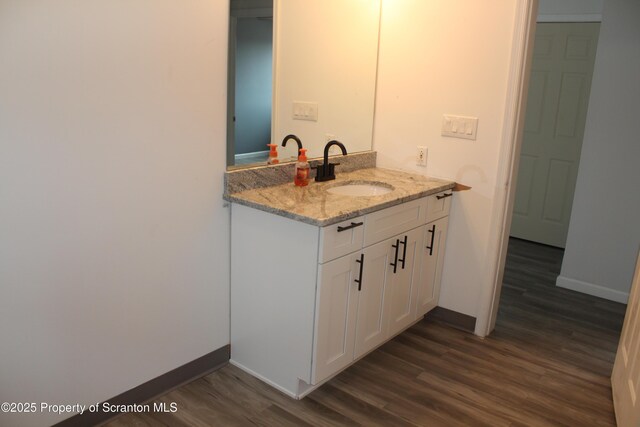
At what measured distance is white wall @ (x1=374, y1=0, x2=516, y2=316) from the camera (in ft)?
8.78

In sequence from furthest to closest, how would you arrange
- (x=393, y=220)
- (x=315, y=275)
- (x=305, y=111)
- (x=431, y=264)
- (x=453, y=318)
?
(x=453, y=318)
(x=431, y=264)
(x=305, y=111)
(x=393, y=220)
(x=315, y=275)

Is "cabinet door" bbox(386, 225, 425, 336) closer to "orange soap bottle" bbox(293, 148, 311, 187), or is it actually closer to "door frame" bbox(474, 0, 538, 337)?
"door frame" bbox(474, 0, 538, 337)

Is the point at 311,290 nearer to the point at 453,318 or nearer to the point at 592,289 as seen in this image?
the point at 453,318

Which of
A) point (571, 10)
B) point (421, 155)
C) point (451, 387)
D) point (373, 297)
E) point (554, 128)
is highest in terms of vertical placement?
point (571, 10)

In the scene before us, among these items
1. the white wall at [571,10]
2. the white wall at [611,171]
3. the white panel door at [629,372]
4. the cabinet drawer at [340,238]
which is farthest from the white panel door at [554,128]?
the cabinet drawer at [340,238]

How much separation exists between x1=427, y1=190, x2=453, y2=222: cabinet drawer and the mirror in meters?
0.58

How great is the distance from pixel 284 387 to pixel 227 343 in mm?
377

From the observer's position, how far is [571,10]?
4.29m

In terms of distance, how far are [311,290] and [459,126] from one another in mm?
1312

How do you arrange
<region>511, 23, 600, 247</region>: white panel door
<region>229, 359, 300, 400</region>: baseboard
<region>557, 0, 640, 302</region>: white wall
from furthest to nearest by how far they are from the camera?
<region>511, 23, 600, 247</region>: white panel door, <region>557, 0, 640, 302</region>: white wall, <region>229, 359, 300, 400</region>: baseboard

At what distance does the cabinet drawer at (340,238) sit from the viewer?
2064 mm

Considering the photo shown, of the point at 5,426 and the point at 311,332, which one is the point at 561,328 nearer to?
the point at 311,332

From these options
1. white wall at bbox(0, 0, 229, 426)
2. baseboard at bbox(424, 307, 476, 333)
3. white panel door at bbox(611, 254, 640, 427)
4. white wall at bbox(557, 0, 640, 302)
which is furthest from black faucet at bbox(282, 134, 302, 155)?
white wall at bbox(557, 0, 640, 302)

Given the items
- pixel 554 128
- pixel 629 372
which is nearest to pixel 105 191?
pixel 629 372
